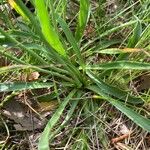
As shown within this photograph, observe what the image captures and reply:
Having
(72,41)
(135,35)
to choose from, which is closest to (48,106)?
(72,41)

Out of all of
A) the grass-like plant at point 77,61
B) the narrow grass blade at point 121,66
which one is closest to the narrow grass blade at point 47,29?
the grass-like plant at point 77,61

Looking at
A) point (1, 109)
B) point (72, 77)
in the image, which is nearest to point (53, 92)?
point (72, 77)

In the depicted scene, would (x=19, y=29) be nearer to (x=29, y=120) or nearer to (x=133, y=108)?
(x=29, y=120)

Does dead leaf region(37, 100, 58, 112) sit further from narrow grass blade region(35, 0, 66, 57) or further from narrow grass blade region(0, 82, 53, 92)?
narrow grass blade region(35, 0, 66, 57)

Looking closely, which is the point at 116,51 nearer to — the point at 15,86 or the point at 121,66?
the point at 121,66

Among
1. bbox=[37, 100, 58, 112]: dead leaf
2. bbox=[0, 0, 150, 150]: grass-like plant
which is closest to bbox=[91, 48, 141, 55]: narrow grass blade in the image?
bbox=[0, 0, 150, 150]: grass-like plant
